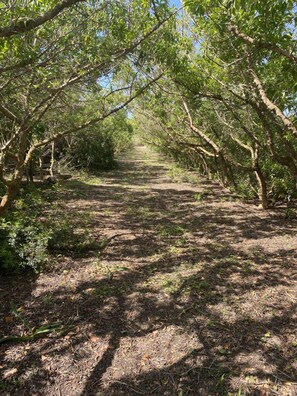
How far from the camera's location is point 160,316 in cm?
373

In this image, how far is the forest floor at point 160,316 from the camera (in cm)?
279

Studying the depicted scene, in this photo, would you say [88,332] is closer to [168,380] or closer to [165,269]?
[168,380]

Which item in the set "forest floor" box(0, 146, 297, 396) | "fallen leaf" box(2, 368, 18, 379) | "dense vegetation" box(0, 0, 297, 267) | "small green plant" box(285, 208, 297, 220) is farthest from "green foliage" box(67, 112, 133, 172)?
"fallen leaf" box(2, 368, 18, 379)

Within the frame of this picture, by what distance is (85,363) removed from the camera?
9.91 feet

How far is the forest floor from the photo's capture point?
9.16 ft

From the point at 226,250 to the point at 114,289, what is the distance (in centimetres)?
256

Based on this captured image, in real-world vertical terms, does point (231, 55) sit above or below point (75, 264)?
above

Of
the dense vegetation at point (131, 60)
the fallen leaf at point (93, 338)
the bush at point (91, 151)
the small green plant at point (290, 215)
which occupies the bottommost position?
the fallen leaf at point (93, 338)

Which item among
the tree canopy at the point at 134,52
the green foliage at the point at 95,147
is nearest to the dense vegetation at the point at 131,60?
the tree canopy at the point at 134,52

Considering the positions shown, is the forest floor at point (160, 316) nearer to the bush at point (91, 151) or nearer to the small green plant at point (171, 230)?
the small green plant at point (171, 230)

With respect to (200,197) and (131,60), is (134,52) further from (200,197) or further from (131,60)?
(200,197)

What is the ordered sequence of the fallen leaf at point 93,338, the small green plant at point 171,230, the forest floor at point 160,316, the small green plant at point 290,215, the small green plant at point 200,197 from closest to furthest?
the forest floor at point 160,316 < the fallen leaf at point 93,338 < the small green plant at point 171,230 < the small green plant at point 290,215 < the small green plant at point 200,197

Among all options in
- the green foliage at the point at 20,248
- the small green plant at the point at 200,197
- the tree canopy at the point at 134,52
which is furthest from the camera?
the small green plant at the point at 200,197

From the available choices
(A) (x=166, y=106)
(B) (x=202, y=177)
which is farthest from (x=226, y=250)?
(B) (x=202, y=177)
